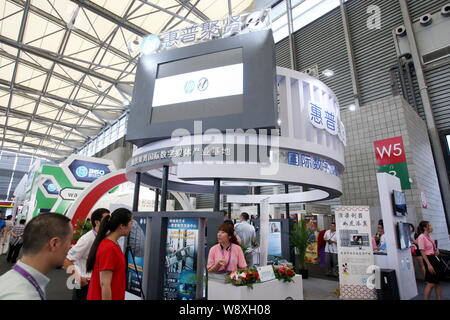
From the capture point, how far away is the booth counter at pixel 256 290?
2930 millimetres

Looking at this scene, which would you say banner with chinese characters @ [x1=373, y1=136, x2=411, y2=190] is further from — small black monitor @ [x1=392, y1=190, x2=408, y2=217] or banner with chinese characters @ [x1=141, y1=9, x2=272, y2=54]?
banner with chinese characters @ [x1=141, y1=9, x2=272, y2=54]

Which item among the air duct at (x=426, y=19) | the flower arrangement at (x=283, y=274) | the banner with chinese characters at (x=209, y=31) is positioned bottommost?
the flower arrangement at (x=283, y=274)

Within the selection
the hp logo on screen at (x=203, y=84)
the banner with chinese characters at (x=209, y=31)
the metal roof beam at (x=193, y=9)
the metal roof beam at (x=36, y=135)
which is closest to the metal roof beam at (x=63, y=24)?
the metal roof beam at (x=193, y=9)

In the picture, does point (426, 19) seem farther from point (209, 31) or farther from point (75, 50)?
point (75, 50)

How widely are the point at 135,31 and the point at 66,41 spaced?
3832 mm

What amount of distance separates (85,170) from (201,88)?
9300mm

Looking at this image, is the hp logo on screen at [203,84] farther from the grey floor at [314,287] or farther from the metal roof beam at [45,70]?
the metal roof beam at [45,70]

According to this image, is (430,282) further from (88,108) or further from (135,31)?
(88,108)

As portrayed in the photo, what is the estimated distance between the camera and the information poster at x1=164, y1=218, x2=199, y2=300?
3607 mm

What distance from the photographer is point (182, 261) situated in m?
3.72

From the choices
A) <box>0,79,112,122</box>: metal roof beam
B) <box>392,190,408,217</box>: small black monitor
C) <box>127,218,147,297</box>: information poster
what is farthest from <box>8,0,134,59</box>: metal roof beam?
<box>392,190,408,217</box>: small black monitor

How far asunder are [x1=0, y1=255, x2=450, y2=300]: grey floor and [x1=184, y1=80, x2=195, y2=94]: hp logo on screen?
4.18 m

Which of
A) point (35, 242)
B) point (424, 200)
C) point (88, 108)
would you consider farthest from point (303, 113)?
point (88, 108)

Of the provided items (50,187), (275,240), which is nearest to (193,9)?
(50,187)
